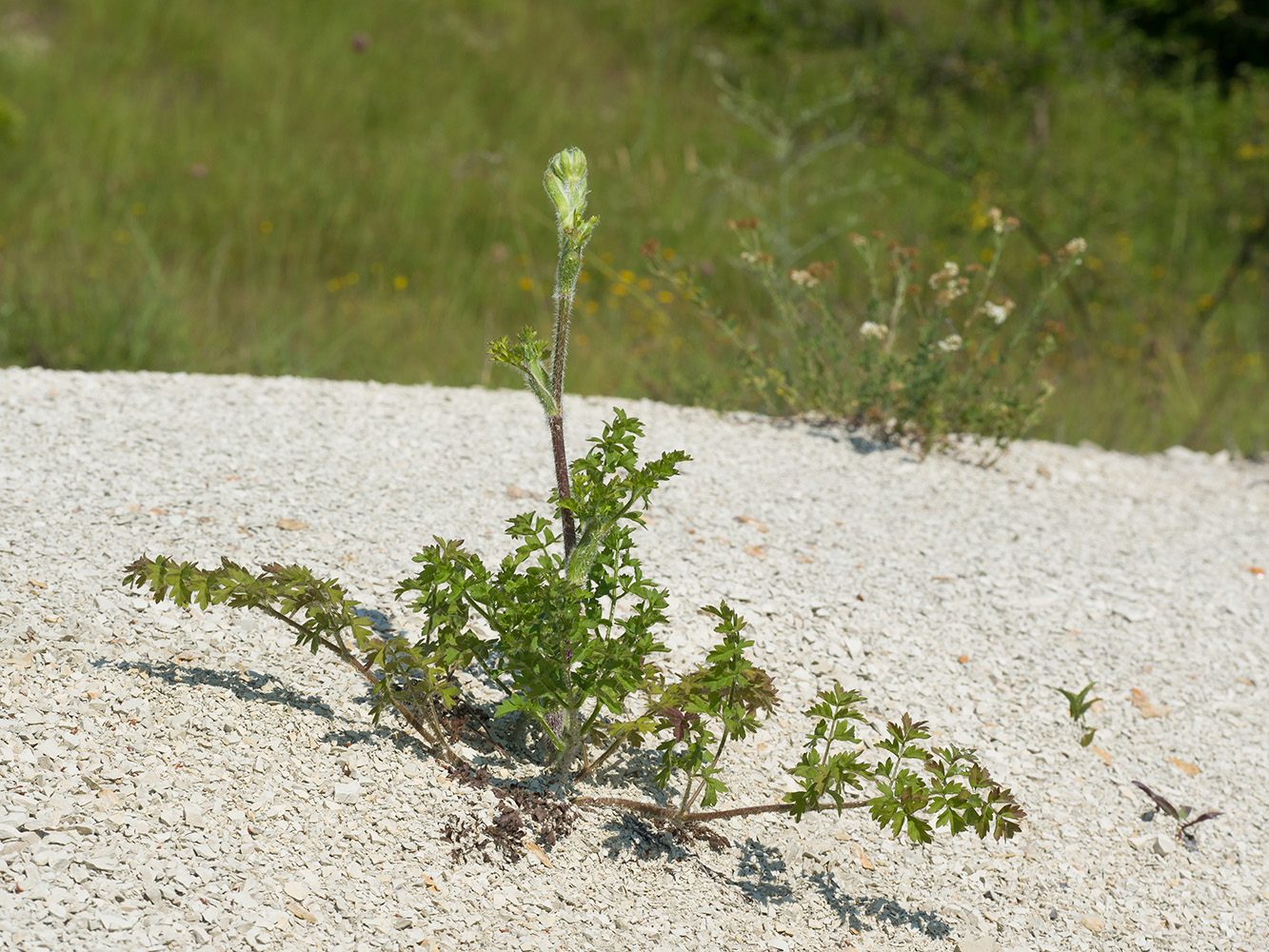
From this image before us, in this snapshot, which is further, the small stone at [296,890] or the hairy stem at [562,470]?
the hairy stem at [562,470]

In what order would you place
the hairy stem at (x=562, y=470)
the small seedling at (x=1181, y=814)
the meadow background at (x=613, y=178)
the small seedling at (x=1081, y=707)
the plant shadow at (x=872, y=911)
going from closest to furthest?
1. the hairy stem at (x=562, y=470)
2. the plant shadow at (x=872, y=911)
3. the small seedling at (x=1181, y=814)
4. the small seedling at (x=1081, y=707)
5. the meadow background at (x=613, y=178)

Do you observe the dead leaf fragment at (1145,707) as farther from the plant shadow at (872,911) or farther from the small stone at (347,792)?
the small stone at (347,792)

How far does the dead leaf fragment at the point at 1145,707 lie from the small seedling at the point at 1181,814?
30cm

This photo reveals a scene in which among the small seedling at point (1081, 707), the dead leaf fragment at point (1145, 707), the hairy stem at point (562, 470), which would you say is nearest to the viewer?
the hairy stem at point (562, 470)

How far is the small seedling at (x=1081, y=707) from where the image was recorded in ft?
9.02

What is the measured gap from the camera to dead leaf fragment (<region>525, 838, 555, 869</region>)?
6.91 ft

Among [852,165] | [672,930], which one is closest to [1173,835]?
[672,930]

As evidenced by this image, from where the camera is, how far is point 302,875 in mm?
1922

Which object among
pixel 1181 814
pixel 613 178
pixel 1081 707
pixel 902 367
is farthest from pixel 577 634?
pixel 613 178

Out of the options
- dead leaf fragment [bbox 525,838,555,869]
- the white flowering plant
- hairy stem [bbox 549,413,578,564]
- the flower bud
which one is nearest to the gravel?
dead leaf fragment [bbox 525,838,555,869]

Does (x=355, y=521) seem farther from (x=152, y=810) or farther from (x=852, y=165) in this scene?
(x=852, y=165)

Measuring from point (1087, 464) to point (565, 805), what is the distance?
2.91 metres

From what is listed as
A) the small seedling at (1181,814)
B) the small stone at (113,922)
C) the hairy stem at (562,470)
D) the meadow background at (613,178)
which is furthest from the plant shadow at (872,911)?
the meadow background at (613,178)

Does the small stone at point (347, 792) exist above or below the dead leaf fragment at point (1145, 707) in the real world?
below
